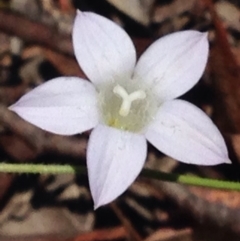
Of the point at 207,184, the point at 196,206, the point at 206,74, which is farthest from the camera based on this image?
the point at 206,74

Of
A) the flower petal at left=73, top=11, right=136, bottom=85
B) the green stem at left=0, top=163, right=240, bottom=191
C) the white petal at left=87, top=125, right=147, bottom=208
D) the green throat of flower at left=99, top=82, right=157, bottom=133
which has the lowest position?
the green stem at left=0, top=163, right=240, bottom=191

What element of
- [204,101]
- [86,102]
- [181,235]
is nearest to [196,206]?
[181,235]

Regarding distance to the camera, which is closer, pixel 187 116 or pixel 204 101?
pixel 187 116

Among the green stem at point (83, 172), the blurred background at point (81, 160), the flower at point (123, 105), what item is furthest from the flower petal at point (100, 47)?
the blurred background at point (81, 160)

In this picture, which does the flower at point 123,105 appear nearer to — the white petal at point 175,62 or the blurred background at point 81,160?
the white petal at point 175,62

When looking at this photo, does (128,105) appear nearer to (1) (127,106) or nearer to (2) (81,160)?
(1) (127,106)

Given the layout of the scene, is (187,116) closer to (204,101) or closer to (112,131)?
(112,131)

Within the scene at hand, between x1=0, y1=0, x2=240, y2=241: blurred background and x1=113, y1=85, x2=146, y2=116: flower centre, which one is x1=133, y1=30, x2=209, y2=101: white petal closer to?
x1=113, y1=85, x2=146, y2=116: flower centre

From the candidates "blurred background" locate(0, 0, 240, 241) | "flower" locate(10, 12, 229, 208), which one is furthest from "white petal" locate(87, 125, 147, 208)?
"blurred background" locate(0, 0, 240, 241)
